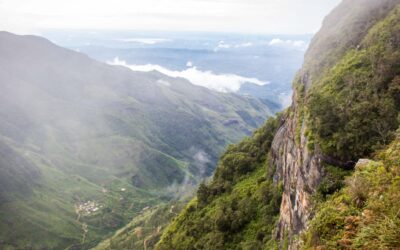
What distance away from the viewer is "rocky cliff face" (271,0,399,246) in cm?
3850

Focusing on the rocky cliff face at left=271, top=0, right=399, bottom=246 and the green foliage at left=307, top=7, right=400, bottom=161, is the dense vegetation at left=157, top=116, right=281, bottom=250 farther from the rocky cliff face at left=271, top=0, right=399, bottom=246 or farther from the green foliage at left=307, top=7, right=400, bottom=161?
the green foliage at left=307, top=7, right=400, bottom=161

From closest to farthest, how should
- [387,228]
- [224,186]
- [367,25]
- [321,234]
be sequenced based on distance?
[387,228] → [321,234] → [367,25] → [224,186]

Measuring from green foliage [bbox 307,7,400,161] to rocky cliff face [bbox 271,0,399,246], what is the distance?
2028 mm

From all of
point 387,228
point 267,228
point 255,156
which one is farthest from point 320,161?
point 255,156

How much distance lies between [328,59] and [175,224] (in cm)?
7128

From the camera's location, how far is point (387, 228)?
1340 cm

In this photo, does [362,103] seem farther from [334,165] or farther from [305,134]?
[305,134]

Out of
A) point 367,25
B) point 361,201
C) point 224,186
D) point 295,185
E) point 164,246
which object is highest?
point 367,25

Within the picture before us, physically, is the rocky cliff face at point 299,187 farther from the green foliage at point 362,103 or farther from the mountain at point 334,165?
the green foliage at point 362,103

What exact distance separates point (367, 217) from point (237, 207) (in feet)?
207

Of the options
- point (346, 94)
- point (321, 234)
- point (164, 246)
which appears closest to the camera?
point (321, 234)

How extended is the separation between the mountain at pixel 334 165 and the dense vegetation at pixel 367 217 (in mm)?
49

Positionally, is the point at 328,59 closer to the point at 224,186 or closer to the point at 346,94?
the point at 346,94

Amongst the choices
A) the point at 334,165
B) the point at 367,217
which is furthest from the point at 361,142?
the point at 367,217
